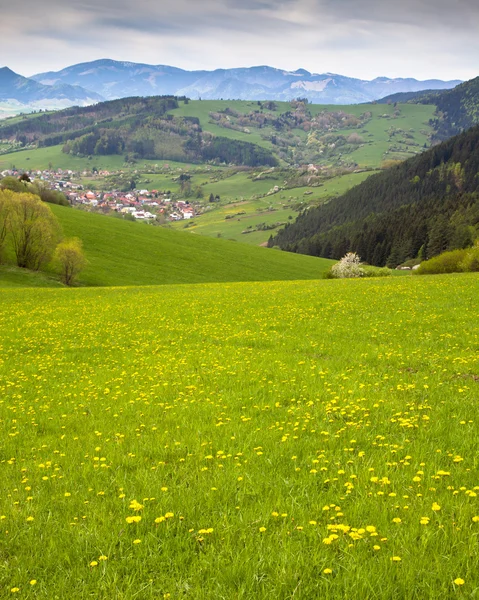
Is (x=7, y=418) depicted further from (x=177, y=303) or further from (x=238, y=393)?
(x=177, y=303)

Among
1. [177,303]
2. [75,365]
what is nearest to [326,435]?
[75,365]

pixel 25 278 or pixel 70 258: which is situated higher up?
pixel 70 258

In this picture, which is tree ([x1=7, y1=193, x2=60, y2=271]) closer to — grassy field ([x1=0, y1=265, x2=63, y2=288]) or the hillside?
grassy field ([x1=0, y1=265, x2=63, y2=288])

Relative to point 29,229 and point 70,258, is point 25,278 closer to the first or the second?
point 70,258

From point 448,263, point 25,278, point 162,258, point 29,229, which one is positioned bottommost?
point 25,278

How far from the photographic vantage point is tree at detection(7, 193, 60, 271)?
64.2 meters

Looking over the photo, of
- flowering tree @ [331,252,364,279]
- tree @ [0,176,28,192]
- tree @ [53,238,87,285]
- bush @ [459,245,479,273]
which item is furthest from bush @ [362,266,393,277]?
tree @ [0,176,28,192]

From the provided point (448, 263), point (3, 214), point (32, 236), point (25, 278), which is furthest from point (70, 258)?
point (448, 263)

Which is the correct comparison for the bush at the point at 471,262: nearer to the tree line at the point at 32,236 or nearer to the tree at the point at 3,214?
the tree line at the point at 32,236

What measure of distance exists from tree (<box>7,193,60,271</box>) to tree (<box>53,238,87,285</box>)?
8.75ft

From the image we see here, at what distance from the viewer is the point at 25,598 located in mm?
5121

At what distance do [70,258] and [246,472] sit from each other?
64.4 meters

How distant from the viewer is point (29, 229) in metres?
65.4

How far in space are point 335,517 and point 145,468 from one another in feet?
12.5
